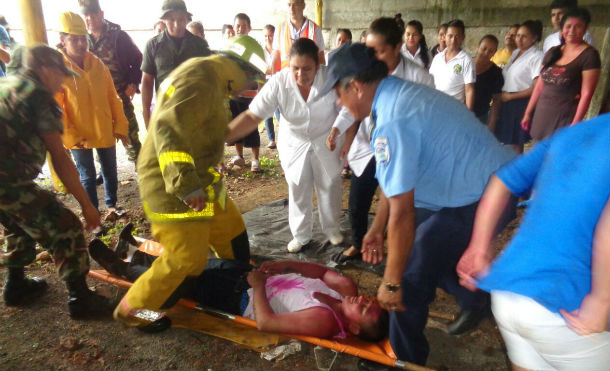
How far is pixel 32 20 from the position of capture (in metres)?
3.80

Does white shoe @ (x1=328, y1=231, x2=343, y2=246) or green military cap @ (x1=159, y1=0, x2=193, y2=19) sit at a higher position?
green military cap @ (x1=159, y1=0, x2=193, y2=19)

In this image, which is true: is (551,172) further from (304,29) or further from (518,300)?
(304,29)

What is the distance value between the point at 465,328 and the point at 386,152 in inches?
58.5

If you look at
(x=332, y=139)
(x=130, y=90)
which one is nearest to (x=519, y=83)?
(x=332, y=139)

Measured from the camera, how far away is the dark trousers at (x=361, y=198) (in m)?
3.17

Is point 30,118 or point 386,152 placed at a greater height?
point 30,118

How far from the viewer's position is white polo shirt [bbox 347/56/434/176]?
296cm

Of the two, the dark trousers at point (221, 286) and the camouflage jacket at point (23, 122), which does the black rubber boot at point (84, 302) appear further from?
the camouflage jacket at point (23, 122)

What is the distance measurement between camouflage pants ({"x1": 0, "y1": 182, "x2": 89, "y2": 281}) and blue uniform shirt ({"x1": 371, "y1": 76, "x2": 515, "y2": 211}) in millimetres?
2068

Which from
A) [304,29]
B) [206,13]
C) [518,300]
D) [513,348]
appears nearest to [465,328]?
[513,348]

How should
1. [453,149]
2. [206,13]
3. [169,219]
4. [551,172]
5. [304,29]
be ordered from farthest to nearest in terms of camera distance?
[206,13] < [304,29] < [169,219] < [453,149] < [551,172]

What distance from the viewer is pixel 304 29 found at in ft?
15.6

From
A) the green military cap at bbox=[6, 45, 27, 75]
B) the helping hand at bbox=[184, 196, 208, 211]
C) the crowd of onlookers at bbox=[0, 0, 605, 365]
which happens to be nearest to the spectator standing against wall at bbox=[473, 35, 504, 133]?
the crowd of onlookers at bbox=[0, 0, 605, 365]

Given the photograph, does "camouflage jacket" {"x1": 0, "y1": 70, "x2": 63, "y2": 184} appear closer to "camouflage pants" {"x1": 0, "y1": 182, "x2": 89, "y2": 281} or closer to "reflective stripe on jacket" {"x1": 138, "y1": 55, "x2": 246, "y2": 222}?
"camouflage pants" {"x1": 0, "y1": 182, "x2": 89, "y2": 281}
